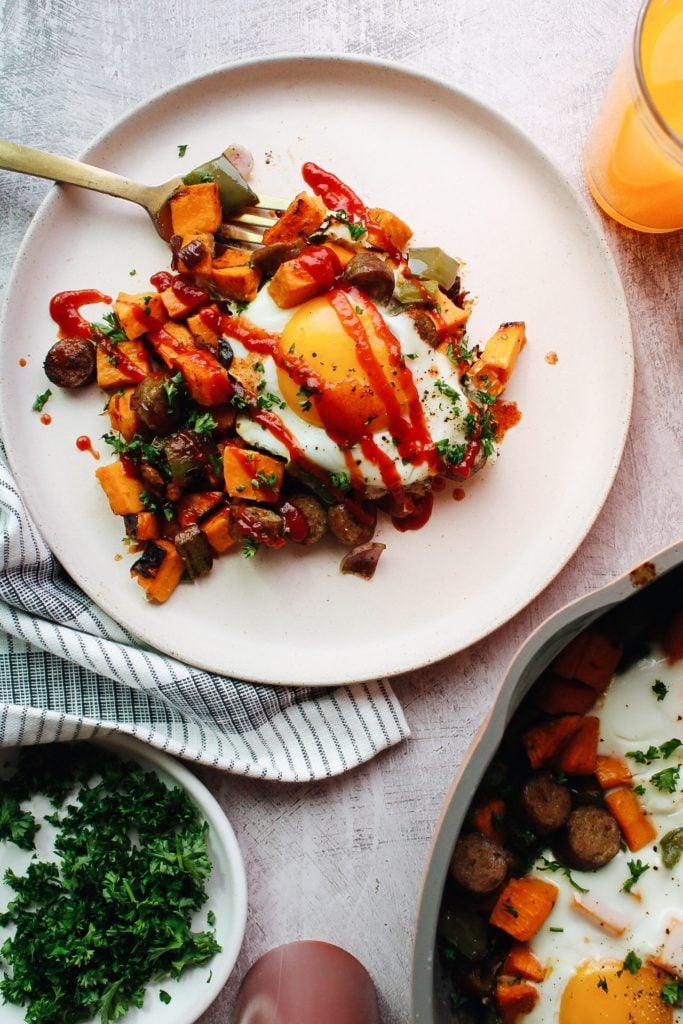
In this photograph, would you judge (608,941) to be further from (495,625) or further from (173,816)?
(173,816)

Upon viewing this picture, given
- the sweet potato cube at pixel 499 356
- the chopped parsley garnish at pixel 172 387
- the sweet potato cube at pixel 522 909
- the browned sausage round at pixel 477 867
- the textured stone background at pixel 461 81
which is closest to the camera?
the browned sausage round at pixel 477 867

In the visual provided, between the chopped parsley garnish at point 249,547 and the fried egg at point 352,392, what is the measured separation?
0.33 meters

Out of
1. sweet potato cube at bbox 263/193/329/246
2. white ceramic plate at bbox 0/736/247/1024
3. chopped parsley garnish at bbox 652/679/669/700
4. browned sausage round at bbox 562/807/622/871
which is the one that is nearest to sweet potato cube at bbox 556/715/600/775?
browned sausage round at bbox 562/807/622/871

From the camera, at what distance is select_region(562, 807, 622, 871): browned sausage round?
2.97m

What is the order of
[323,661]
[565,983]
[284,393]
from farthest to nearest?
[323,661]
[284,393]
[565,983]

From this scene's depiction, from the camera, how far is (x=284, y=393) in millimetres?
3207

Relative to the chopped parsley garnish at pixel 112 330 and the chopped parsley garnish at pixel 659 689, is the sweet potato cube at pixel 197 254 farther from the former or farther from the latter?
the chopped parsley garnish at pixel 659 689

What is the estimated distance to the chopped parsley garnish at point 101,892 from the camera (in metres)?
3.20

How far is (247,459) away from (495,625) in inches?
43.9

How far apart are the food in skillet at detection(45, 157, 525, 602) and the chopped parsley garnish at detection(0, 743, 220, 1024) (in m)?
0.76

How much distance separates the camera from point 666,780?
309cm

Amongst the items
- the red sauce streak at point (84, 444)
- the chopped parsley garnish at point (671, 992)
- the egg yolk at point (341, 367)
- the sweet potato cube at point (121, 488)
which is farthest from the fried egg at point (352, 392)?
the chopped parsley garnish at point (671, 992)

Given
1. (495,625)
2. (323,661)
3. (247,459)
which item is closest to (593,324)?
(495,625)

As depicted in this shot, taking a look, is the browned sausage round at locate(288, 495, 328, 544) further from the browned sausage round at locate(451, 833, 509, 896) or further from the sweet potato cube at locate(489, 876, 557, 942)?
the sweet potato cube at locate(489, 876, 557, 942)
